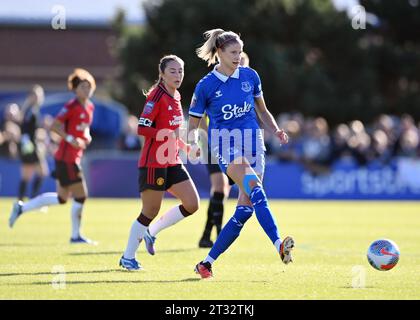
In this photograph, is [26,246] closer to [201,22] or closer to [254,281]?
[254,281]

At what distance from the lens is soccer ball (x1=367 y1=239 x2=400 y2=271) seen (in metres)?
9.86

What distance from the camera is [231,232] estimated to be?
9773 mm

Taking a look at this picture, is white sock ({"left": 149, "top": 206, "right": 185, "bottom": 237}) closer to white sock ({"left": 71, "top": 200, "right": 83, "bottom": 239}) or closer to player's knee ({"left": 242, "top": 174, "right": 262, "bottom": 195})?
player's knee ({"left": 242, "top": 174, "right": 262, "bottom": 195})

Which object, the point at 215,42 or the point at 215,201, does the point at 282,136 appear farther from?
the point at 215,201

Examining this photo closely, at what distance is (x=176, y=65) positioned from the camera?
10.5m

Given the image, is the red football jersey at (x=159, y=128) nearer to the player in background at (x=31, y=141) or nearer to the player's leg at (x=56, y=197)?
the player's leg at (x=56, y=197)

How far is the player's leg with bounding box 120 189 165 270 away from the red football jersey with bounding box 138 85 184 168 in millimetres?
321

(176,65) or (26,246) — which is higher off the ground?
(176,65)
